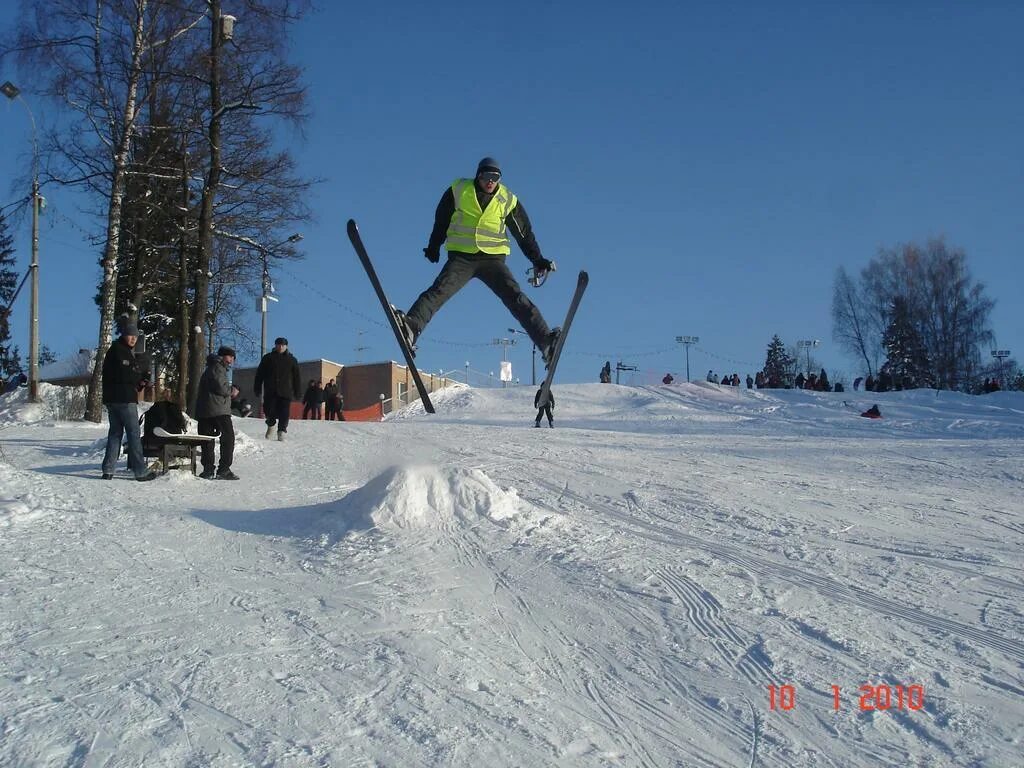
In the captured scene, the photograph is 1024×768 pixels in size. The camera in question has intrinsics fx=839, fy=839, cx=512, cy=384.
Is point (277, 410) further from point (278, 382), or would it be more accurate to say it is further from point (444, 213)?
point (444, 213)

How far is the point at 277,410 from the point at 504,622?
32.3 ft

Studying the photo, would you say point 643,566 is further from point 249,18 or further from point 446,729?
point 249,18

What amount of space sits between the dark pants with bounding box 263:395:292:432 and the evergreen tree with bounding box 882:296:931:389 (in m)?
42.4

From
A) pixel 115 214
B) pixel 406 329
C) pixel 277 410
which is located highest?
pixel 115 214

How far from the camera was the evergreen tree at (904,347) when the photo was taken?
48156 millimetres

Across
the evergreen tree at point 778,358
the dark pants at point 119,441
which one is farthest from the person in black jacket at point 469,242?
the evergreen tree at point 778,358

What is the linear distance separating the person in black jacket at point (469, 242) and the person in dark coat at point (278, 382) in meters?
6.58

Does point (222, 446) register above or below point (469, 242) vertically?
below

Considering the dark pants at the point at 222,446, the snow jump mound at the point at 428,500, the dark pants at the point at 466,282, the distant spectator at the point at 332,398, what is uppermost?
the dark pants at the point at 466,282

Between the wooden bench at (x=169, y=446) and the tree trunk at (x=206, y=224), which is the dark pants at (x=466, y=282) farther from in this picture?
the tree trunk at (x=206, y=224)

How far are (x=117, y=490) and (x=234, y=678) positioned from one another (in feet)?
19.3

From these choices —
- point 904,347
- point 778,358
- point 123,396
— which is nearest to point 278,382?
point 123,396

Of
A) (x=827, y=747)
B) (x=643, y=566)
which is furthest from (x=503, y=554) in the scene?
(x=827, y=747)
